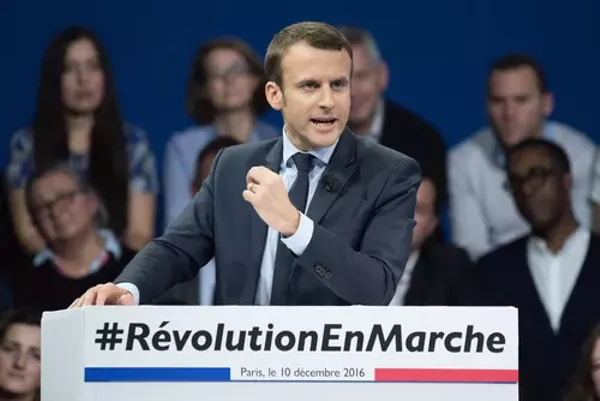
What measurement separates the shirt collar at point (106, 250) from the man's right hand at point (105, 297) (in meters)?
3.10

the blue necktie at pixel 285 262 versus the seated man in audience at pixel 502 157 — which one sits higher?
the seated man in audience at pixel 502 157

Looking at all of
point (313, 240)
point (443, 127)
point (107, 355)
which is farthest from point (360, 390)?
point (443, 127)

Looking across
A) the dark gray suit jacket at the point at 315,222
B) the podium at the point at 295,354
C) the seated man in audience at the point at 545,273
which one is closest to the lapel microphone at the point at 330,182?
the dark gray suit jacket at the point at 315,222

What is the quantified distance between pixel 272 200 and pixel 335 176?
0.33 metres

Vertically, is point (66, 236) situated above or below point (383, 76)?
below

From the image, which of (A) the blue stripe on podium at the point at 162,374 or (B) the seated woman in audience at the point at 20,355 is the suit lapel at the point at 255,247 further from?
(B) the seated woman in audience at the point at 20,355

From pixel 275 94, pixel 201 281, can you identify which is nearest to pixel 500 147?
pixel 201 281

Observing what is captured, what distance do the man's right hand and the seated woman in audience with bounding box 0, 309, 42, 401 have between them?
2.96 metres

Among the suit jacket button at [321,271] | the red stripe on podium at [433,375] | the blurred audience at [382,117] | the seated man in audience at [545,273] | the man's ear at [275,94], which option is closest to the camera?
the red stripe on podium at [433,375]

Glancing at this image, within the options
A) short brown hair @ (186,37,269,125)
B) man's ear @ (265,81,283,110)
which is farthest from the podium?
short brown hair @ (186,37,269,125)

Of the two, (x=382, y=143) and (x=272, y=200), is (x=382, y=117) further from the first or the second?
(x=272, y=200)

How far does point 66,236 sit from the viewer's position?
5.50m

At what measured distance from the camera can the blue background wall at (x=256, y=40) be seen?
5.53m

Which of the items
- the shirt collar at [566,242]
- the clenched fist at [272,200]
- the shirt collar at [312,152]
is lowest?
the clenched fist at [272,200]
